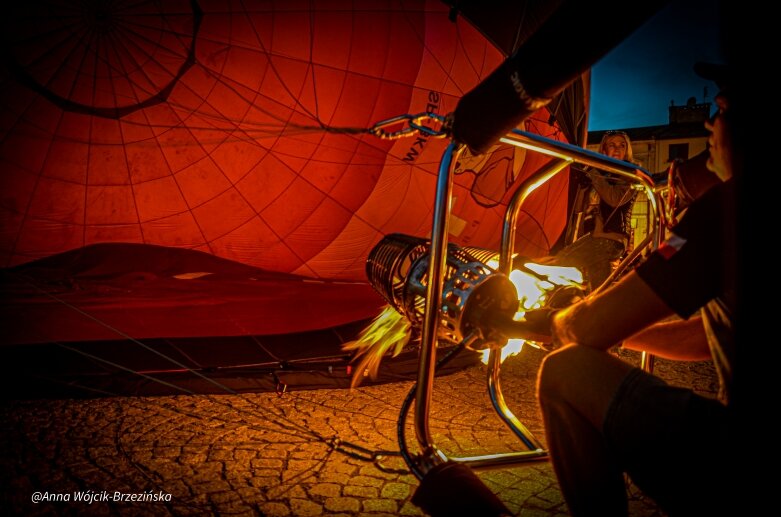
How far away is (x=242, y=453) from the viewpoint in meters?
2.16

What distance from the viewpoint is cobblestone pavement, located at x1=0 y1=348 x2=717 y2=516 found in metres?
1.77

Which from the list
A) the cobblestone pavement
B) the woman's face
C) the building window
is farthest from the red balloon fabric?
the building window

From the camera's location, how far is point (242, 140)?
5.80 metres

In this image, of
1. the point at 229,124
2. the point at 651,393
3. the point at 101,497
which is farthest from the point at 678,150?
the point at 101,497

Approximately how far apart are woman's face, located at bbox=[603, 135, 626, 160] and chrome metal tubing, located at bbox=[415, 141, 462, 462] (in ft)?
12.5

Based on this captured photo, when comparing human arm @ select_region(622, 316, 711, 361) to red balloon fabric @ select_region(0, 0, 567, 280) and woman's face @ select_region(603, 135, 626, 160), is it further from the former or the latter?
red balloon fabric @ select_region(0, 0, 567, 280)

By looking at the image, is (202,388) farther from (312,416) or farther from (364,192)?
(364,192)

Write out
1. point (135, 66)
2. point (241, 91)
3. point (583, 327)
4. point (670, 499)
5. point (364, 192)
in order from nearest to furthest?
point (670, 499) → point (583, 327) → point (135, 66) → point (241, 91) → point (364, 192)

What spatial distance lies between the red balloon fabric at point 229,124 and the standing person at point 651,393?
460 centimetres

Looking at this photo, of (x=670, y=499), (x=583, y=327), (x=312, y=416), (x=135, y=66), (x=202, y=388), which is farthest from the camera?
(x=135, y=66)

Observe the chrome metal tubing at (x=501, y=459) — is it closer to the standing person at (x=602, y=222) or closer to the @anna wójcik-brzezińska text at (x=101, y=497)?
the @anna wójcik-brzezińska text at (x=101, y=497)

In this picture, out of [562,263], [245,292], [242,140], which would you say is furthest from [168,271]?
[562,263]

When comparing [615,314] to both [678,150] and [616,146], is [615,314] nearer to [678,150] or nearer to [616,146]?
[616,146]

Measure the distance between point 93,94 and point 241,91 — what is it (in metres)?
1.63
